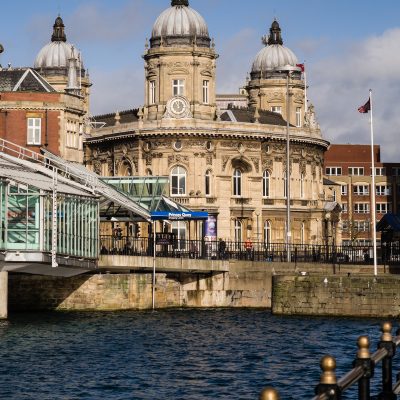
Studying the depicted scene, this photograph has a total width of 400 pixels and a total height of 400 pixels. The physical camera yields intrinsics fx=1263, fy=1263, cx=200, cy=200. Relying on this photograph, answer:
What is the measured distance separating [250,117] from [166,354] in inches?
3108

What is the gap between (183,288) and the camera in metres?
80.4

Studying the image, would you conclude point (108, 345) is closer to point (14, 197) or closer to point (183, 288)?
point (14, 197)

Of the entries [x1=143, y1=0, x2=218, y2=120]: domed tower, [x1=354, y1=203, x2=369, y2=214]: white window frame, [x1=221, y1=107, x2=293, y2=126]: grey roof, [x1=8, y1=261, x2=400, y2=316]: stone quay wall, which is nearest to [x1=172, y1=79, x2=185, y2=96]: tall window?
[x1=143, y1=0, x2=218, y2=120]: domed tower

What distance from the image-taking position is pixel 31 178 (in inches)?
2596

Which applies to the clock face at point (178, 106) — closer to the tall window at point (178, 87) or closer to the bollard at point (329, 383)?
the tall window at point (178, 87)

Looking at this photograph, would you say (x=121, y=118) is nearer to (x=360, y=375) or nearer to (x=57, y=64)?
(x=57, y=64)

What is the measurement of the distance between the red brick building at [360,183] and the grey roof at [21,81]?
85189 mm

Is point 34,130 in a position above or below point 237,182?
above

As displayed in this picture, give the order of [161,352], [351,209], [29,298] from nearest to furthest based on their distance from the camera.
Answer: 1. [161,352]
2. [29,298]
3. [351,209]

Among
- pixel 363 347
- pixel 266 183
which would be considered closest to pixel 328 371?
pixel 363 347

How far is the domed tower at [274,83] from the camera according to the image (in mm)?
141875

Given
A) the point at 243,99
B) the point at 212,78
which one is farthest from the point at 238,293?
the point at 243,99

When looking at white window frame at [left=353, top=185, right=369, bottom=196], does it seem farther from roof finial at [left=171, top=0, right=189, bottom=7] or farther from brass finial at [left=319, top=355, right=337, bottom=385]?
brass finial at [left=319, top=355, right=337, bottom=385]

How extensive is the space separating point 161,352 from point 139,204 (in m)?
31.8
